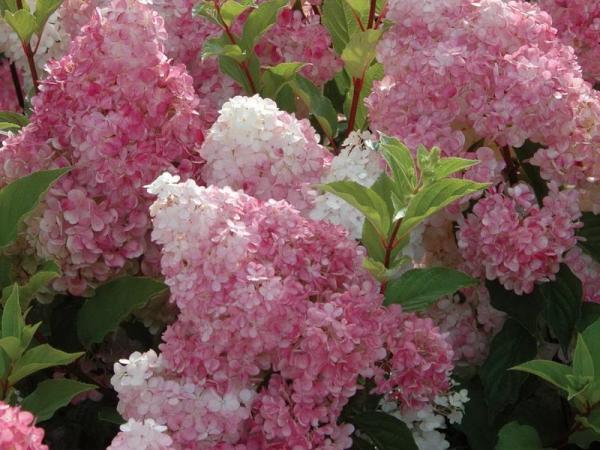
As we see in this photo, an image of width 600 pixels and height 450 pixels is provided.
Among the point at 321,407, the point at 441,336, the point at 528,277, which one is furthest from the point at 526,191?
the point at 321,407

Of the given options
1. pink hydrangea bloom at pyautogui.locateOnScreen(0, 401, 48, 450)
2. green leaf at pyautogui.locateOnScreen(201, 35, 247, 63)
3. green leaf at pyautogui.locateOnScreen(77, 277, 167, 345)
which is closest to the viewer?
pink hydrangea bloom at pyautogui.locateOnScreen(0, 401, 48, 450)

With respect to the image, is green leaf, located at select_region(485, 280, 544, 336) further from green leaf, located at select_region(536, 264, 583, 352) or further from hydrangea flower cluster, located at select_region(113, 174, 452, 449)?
hydrangea flower cluster, located at select_region(113, 174, 452, 449)

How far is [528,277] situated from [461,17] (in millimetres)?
370

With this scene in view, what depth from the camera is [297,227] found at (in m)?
1.21

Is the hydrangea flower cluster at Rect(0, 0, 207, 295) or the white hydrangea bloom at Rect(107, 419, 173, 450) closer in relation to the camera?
the white hydrangea bloom at Rect(107, 419, 173, 450)

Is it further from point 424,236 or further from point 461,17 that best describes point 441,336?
point 461,17

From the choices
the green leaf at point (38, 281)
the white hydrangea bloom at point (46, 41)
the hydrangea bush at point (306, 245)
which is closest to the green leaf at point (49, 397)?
the hydrangea bush at point (306, 245)

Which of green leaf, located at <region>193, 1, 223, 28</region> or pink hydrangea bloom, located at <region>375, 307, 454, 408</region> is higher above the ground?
green leaf, located at <region>193, 1, 223, 28</region>

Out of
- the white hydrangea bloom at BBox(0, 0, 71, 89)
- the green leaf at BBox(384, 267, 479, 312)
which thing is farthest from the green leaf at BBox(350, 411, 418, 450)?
the white hydrangea bloom at BBox(0, 0, 71, 89)

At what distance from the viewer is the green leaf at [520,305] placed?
1397 mm

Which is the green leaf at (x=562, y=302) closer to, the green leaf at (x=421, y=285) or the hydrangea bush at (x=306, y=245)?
the hydrangea bush at (x=306, y=245)

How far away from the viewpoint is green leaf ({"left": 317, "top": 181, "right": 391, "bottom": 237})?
1.21 meters

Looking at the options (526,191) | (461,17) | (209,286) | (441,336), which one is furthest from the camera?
(461,17)

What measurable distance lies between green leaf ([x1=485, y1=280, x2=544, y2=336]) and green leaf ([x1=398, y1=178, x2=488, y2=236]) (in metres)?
0.22
